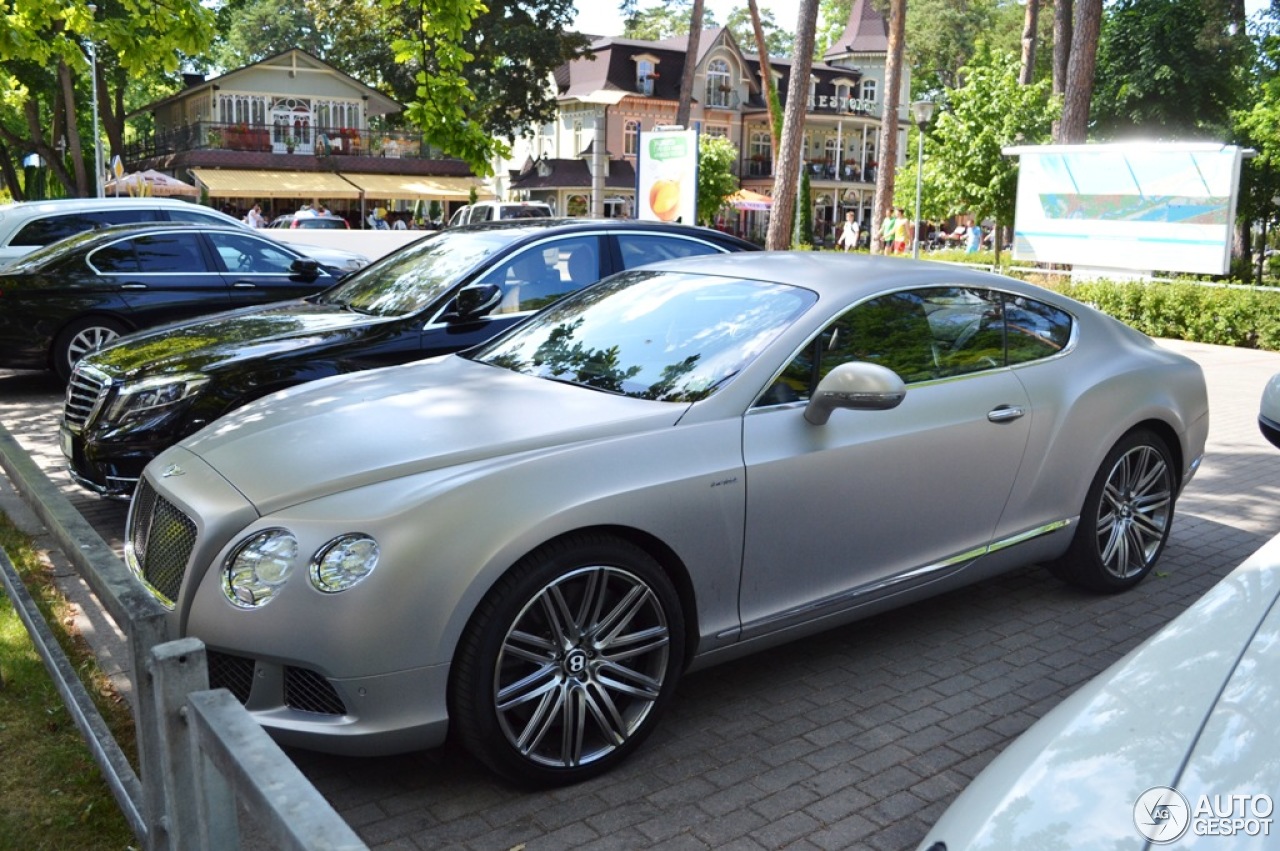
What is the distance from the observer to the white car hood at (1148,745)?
72.9 inches

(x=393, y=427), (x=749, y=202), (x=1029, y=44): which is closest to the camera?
(x=393, y=427)

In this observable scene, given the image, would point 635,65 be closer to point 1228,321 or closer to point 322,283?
point 1228,321

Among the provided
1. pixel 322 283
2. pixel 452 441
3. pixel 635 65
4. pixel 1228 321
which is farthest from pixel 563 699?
pixel 635 65

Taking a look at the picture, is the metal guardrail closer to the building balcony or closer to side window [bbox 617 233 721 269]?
side window [bbox 617 233 721 269]

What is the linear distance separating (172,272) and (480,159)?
326 centimetres

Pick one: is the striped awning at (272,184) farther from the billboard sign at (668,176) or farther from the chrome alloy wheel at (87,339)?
the chrome alloy wheel at (87,339)

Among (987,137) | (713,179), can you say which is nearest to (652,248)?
(987,137)

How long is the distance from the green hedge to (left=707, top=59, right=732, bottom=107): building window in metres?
49.5

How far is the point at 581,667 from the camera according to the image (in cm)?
376

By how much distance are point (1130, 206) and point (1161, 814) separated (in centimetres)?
2007

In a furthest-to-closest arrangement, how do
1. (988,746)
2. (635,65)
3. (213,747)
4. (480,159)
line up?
(635,65) < (480,159) < (988,746) < (213,747)

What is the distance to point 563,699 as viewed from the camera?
372 centimetres

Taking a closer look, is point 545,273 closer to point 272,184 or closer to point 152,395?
point 152,395

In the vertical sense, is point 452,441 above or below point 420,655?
above
